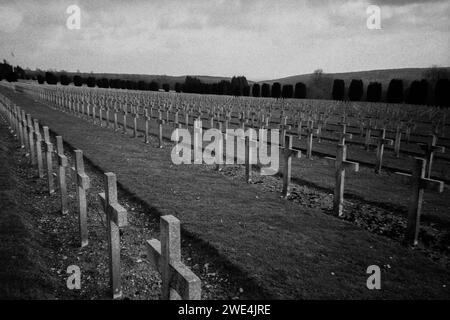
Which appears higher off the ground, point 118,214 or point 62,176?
point 118,214

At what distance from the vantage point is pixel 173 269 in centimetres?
258

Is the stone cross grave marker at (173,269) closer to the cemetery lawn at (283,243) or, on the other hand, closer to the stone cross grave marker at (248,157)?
the cemetery lawn at (283,243)

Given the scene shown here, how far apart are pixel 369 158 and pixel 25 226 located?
486 inches

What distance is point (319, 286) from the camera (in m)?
4.11

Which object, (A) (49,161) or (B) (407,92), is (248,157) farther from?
(B) (407,92)

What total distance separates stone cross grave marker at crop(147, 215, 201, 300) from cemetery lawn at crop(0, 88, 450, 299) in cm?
166

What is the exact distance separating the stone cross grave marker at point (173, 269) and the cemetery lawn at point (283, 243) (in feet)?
5.44

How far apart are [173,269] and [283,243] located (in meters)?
3.09

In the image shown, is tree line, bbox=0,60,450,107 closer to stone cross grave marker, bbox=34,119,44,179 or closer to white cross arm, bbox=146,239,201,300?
stone cross grave marker, bbox=34,119,44,179

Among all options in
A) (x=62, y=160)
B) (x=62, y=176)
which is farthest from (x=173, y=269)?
(x=62, y=176)

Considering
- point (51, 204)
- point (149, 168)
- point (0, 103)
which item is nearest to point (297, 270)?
point (51, 204)

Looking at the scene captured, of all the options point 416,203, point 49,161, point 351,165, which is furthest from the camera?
point 49,161

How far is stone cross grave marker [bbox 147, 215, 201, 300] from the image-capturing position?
2408 mm
